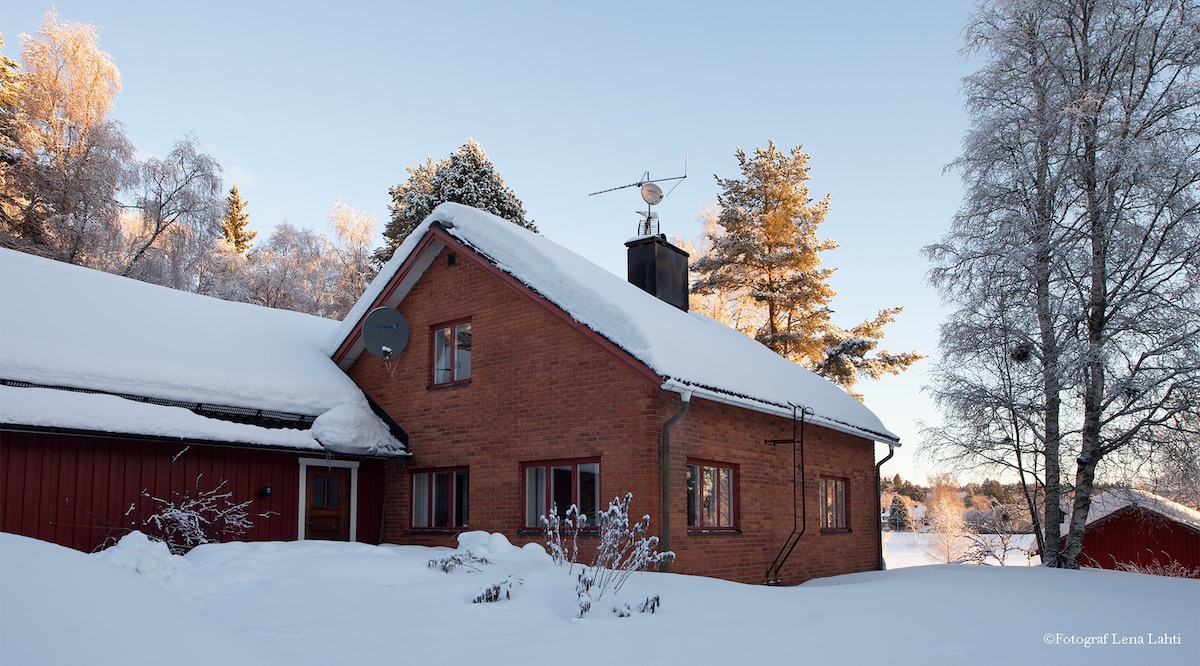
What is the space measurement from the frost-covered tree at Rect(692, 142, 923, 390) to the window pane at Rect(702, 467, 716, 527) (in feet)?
52.3

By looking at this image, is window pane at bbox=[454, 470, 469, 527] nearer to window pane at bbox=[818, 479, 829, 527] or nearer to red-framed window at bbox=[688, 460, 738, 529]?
red-framed window at bbox=[688, 460, 738, 529]

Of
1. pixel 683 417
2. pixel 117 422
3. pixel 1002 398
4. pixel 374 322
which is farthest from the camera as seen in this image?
pixel 1002 398

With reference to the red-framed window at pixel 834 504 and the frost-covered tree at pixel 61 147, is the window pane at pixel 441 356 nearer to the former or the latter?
the red-framed window at pixel 834 504

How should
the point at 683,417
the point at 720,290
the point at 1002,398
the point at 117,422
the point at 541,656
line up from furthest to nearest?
1. the point at 720,290
2. the point at 1002,398
3. the point at 683,417
4. the point at 117,422
5. the point at 541,656

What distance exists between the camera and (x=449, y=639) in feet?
18.0

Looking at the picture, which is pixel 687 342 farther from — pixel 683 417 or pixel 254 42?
pixel 254 42

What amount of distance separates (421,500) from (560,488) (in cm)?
284

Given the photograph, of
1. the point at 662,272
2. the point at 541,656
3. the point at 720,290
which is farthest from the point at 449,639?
the point at 720,290

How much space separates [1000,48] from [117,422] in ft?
52.3

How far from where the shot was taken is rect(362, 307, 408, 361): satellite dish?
1313 centimetres

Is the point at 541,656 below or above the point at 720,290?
below

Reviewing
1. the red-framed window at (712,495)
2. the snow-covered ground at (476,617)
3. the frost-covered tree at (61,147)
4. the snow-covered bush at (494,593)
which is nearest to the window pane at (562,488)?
the red-framed window at (712,495)

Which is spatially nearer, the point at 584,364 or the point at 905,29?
the point at 584,364

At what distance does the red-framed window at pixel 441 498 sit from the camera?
12.4 metres
